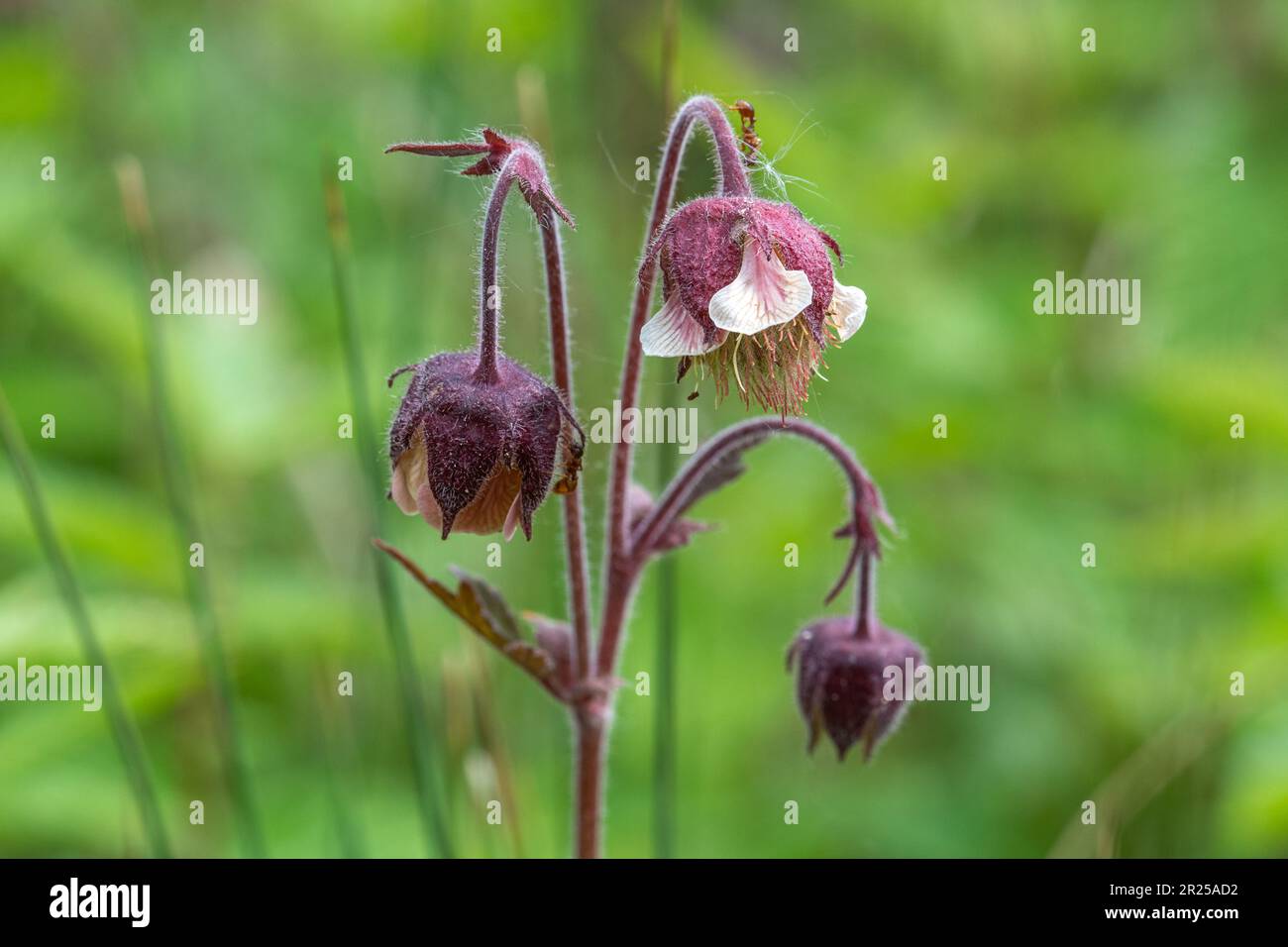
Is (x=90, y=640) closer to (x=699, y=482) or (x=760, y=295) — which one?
(x=699, y=482)

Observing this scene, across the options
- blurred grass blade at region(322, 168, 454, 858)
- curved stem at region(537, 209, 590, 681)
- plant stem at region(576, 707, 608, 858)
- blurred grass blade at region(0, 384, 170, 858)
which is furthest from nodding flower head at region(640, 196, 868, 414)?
blurred grass blade at region(0, 384, 170, 858)

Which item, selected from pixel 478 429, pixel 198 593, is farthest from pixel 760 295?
pixel 198 593

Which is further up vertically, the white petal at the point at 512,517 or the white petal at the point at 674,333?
the white petal at the point at 674,333

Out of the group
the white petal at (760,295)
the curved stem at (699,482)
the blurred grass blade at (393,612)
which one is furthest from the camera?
the blurred grass blade at (393,612)

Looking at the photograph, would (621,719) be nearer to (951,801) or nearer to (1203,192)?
(951,801)

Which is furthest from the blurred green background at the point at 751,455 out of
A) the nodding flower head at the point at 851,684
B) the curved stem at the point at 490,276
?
the curved stem at the point at 490,276

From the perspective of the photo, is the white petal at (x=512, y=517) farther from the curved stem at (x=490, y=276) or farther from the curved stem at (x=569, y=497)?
the curved stem at (x=490, y=276)

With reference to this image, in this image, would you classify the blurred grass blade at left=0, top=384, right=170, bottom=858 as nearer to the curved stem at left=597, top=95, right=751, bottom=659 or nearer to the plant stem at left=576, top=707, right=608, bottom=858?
the plant stem at left=576, top=707, right=608, bottom=858
